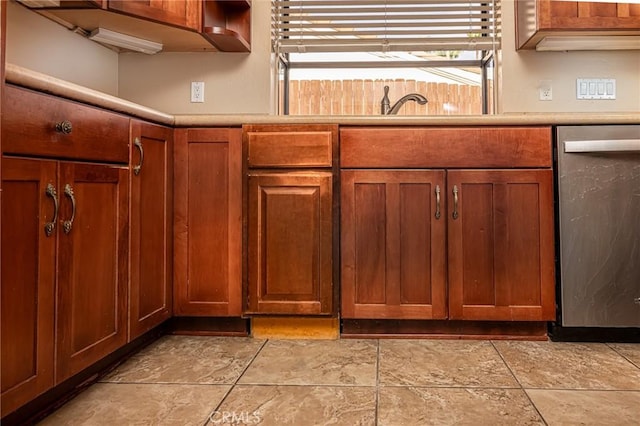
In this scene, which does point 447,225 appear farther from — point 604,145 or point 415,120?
point 604,145

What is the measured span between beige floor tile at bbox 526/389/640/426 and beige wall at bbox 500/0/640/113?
1.34 meters

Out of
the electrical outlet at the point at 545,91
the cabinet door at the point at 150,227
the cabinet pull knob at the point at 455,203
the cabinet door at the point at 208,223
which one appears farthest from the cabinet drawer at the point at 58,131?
the electrical outlet at the point at 545,91

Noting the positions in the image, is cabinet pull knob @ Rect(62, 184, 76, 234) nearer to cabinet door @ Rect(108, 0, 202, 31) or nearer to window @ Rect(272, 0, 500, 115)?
cabinet door @ Rect(108, 0, 202, 31)

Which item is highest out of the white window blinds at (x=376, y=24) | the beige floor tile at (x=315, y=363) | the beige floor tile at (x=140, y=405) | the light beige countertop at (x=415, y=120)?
the white window blinds at (x=376, y=24)

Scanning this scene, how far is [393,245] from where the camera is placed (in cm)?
173

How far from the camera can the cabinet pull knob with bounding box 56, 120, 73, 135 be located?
113 cm

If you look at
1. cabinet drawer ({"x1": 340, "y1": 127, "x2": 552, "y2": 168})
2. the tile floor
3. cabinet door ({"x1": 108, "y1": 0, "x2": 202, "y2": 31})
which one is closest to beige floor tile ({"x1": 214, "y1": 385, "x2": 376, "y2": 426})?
the tile floor

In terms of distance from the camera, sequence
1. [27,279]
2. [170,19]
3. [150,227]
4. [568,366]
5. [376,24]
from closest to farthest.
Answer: [27,279]
[568,366]
[150,227]
[170,19]
[376,24]

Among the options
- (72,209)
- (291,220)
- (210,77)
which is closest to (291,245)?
(291,220)

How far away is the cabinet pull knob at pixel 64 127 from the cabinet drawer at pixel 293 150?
70 centimetres

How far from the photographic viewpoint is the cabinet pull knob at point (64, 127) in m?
1.13

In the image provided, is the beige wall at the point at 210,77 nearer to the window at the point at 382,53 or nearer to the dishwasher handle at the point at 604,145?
the window at the point at 382,53

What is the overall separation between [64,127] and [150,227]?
0.53 m

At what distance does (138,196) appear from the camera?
1.50m
